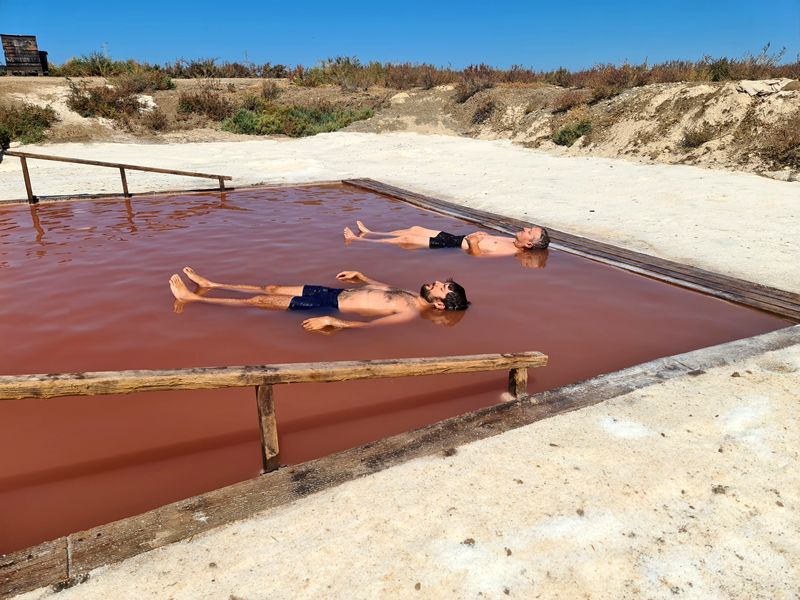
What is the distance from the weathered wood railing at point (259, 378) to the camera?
2164 mm

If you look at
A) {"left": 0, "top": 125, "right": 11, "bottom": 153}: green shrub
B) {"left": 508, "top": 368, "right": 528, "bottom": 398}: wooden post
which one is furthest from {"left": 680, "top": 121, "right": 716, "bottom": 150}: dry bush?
{"left": 0, "top": 125, "right": 11, "bottom": 153}: green shrub

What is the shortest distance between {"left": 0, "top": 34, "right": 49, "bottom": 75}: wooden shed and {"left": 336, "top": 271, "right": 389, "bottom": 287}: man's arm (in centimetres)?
2715

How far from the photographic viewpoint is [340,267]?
6711 millimetres

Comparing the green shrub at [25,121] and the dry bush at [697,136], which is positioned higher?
the green shrub at [25,121]

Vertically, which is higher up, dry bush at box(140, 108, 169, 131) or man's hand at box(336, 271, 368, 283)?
dry bush at box(140, 108, 169, 131)

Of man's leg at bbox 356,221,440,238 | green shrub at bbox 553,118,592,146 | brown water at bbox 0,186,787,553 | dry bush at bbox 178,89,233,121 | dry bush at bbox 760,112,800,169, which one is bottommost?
brown water at bbox 0,186,787,553

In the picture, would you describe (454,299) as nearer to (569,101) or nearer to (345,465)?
A: (345,465)

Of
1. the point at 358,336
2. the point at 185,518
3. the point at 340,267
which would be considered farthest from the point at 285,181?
the point at 185,518

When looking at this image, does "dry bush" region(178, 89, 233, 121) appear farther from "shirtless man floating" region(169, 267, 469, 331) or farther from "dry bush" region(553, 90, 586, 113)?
"shirtless man floating" region(169, 267, 469, 331)

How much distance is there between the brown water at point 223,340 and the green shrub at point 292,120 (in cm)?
1457

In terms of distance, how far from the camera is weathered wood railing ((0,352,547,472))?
216 centimetres

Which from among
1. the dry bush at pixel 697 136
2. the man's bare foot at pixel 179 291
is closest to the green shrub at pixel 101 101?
the man's bare foot at pixel 179 291

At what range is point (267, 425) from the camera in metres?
2.64

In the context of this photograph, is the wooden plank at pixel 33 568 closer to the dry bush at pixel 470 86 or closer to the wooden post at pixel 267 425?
the wooden post at pixel 267 425
